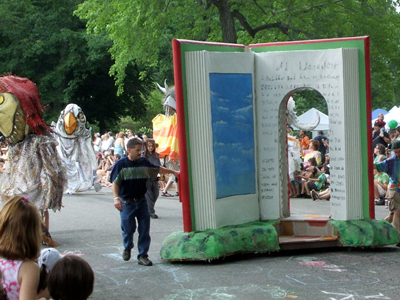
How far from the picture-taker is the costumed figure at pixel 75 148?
55.1 ft

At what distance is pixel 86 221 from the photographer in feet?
40.5

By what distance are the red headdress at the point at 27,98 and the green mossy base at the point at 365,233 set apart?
4.25 metres

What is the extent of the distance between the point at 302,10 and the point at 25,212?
1642 cm

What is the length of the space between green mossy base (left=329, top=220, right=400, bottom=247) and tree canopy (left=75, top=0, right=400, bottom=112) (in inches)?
404

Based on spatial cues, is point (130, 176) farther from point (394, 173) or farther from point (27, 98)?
point (394, 173)

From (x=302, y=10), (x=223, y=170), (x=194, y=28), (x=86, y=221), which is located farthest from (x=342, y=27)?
(x=223, y=170)

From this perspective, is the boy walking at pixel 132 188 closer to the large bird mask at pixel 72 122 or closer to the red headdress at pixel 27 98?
the red headdress at pixel 27 98

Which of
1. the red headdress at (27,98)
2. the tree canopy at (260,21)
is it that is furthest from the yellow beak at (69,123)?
the red headdress at (27,98)

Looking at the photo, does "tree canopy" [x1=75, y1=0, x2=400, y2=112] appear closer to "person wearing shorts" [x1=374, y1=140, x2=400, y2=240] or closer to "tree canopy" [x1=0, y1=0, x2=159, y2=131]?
"person wearing shorts" [x1=374, y1=140, x2=400, y2=240]

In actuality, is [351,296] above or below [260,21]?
below

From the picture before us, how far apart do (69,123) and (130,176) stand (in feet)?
29.5

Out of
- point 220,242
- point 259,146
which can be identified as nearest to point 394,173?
point 259,146

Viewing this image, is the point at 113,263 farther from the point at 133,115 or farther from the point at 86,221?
A: the point at 133,115

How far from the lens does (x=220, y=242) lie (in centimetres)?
801
